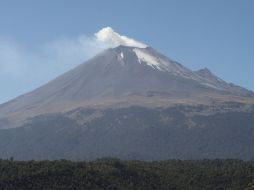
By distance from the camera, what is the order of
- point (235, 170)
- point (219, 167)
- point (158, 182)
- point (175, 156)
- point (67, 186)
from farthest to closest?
point (175, 156)
point (219, 167)
point (235, 170)
point (158, 182)
point (67, 186)

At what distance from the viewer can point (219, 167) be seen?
108 meters

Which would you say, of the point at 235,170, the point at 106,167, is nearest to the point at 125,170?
the point at 106,167

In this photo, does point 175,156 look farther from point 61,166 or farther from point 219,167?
point 61,166

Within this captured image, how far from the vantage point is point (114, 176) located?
89688mm

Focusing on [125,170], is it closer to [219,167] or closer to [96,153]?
[219,167]

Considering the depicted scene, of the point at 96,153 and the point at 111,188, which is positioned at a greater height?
the point at 96,153

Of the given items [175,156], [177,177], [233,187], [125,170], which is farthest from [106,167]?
[175,156]

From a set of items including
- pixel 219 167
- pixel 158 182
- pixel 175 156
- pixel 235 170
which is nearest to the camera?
pixel 158 182

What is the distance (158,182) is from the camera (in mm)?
91250

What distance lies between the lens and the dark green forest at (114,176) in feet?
273

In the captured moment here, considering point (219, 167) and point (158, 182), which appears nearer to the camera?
point (158, 182)

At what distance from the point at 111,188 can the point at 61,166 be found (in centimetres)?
709

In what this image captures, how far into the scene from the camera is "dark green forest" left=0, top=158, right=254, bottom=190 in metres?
83.1

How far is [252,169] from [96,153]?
99.0 meters
